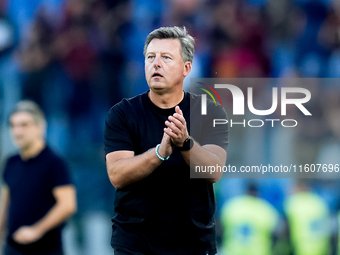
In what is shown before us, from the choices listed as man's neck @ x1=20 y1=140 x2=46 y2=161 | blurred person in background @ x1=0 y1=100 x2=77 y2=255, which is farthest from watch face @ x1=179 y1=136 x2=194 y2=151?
man's neck @ x1=20 y1=140 x2=46 y2=161

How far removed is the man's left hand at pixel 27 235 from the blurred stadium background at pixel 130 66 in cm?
200

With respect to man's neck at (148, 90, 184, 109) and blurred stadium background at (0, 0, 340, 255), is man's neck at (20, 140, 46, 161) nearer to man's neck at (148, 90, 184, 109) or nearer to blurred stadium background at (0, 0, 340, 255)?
man's neck at (148, 90, 184, 109)

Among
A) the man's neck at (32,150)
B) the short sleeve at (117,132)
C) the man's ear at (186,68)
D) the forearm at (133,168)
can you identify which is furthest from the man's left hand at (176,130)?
the man's neck at (32,150)

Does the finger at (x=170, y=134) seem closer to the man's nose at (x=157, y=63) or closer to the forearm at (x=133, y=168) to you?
the forearm at (x=133, y=168)

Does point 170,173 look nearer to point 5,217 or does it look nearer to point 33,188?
point 33,188

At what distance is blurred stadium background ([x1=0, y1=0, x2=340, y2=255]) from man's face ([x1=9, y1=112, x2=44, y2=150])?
2023 millimetres

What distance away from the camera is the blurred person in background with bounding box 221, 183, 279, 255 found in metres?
6.45

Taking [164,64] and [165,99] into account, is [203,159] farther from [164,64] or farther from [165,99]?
[164,64]

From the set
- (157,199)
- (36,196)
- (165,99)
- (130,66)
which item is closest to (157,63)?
(165,99)

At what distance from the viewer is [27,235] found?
4.32m

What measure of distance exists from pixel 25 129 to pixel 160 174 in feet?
7.28

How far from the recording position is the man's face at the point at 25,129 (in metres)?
4.64

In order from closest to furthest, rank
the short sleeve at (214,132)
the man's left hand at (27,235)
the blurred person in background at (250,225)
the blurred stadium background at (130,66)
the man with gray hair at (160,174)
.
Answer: the man with gray hair at (160,174) < the short sleeve at (214,132) < the man's left hand at (27,235) < the blurred person in background at (250,225) < the blurred stadium background at (130,66)

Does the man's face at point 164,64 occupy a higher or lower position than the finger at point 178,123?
higher
